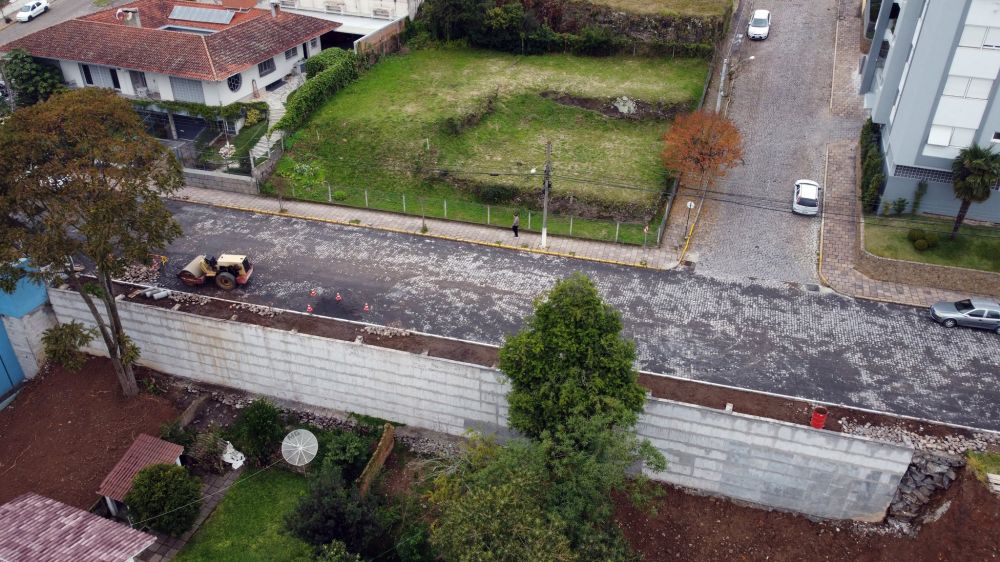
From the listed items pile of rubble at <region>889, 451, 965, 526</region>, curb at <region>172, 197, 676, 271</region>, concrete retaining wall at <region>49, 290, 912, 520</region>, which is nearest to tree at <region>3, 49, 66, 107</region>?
curb at <region>172, 197, 676, 271</region>

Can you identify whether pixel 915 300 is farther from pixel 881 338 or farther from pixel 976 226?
pixel 976 226

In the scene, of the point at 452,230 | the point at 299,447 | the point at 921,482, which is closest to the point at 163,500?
the point at 299,447

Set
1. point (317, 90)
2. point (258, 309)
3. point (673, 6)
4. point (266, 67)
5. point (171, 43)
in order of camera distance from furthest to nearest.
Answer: point (673, 6) < point (266, 67) < point (317, 90) < point (171, 43) < point (258, 309)

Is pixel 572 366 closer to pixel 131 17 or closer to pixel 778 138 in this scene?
pixel 778 138

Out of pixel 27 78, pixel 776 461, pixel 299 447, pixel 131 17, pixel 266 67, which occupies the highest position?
pixel 131 17

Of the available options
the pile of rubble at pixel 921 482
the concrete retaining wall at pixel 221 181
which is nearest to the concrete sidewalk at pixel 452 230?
the concrete retaining wall at pixel 221 181
